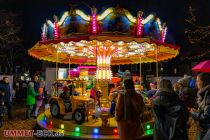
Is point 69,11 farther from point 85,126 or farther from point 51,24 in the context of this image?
point 85,126

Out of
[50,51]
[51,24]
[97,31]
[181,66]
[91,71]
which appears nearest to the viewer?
[97,31]

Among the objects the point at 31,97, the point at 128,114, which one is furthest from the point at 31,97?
the point at 128,114

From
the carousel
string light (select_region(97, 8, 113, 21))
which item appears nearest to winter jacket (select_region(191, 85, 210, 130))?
the carousel

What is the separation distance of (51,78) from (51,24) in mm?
11064

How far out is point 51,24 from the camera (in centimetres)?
952

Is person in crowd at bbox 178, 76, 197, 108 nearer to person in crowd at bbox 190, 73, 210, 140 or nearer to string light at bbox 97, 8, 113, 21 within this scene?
person in crowd at bbox 190, 73, 210, 140

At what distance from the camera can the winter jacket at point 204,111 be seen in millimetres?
3923

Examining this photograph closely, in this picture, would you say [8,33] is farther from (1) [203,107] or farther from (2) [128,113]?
(1) [203,107]

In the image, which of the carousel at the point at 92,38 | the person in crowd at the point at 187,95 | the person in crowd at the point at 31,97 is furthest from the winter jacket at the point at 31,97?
the person in crowd at the point at 187,95

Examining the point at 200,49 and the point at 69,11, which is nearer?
the point at 69,11

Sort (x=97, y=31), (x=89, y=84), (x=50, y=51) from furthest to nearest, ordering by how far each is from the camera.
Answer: (x=89, y=84)
(x=50, y=51)
(x=97, y=31)

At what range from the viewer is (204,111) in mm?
3955

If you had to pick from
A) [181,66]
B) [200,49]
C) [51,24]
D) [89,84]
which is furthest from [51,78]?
[181,66]

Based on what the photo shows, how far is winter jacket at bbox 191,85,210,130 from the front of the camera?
154 inches
